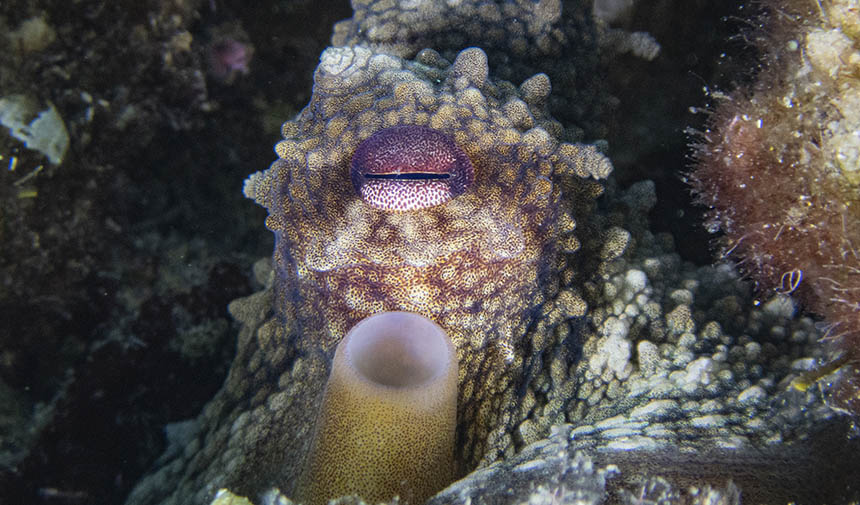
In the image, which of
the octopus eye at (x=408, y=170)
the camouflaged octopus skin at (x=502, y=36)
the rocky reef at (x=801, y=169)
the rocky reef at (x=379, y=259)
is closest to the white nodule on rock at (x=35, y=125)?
the rocky reef at (x=379, y=259)

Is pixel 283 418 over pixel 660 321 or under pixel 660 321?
under

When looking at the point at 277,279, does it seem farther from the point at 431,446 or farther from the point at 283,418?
the point at 431,446

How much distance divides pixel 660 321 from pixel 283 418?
191 centimetres

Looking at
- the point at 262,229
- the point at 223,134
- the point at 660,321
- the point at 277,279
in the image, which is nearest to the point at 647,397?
the point at 660,321

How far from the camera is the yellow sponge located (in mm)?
2141

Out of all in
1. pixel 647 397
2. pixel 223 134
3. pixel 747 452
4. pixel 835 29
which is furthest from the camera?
pixel 223 134

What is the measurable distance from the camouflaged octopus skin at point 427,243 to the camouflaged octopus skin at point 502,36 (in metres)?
0.27

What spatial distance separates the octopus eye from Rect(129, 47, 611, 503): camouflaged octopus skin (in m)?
0.10

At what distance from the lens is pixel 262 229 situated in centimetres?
480

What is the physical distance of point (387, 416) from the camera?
221 cm

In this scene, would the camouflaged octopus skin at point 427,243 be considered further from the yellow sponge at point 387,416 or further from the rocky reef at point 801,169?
the rocky reef at point 801,169

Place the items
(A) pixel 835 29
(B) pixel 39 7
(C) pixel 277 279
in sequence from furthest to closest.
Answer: (B) pixel 39 7 < (C) pixel 277 279 < (A) pixel 835 29

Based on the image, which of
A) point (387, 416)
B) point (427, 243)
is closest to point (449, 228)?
point (427, 243)

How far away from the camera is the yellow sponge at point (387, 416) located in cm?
214
